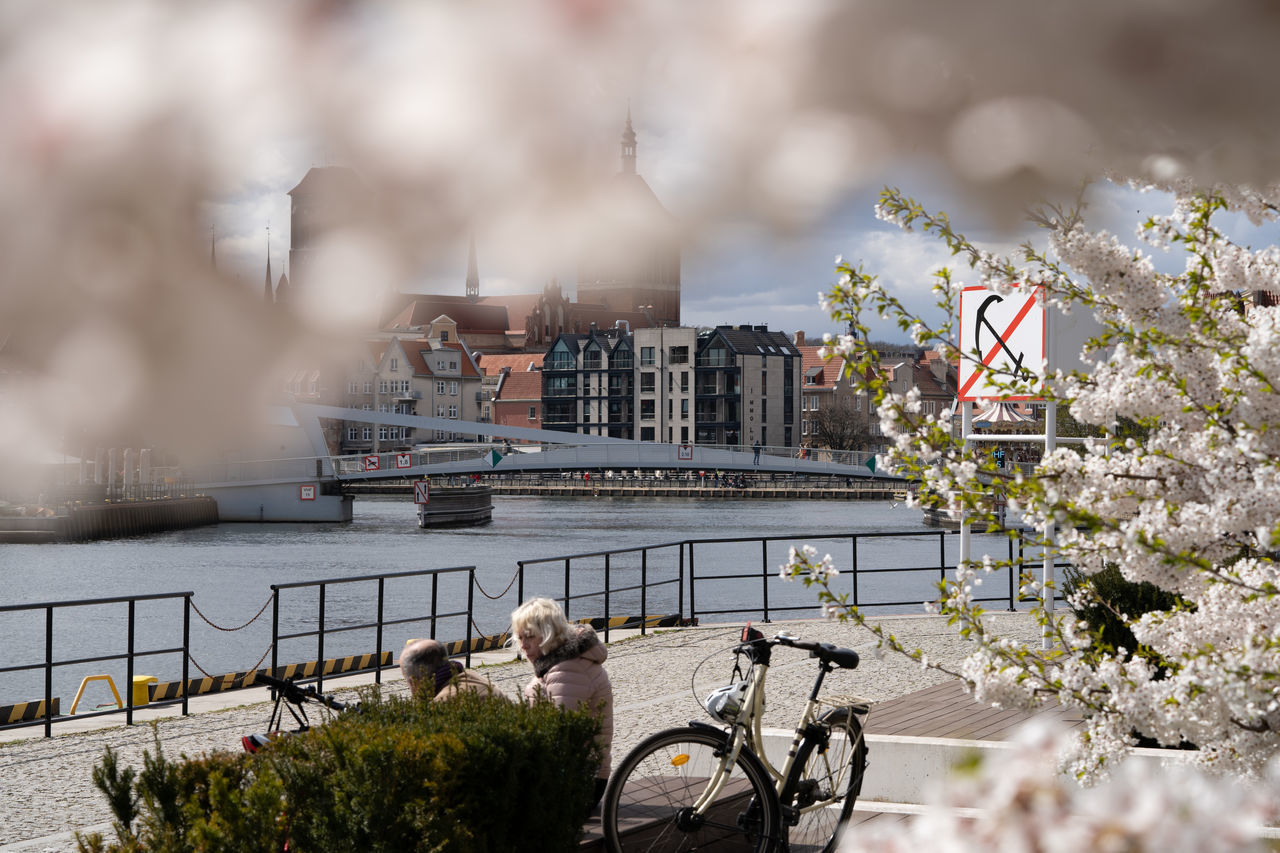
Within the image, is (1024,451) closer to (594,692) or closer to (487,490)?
(487,490)

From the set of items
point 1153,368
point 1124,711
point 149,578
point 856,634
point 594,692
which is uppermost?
point 1153,368

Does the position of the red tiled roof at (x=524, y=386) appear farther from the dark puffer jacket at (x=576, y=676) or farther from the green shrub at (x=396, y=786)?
the green shrub at (x=396, y=786)

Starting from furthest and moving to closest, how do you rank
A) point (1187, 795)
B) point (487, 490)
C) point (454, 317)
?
point (487, 490) < point (454, 317) < point (1187, 795)

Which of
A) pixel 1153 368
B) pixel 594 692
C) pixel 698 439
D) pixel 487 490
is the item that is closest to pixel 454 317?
pixel 594 692

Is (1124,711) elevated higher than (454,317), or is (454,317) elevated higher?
(454,317)

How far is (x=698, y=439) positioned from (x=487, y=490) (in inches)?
1160

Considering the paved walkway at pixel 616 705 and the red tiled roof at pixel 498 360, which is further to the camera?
the red tiled roof at pixel 498 360

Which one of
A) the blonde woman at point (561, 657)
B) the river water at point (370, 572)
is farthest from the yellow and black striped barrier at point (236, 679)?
the blonde woman at point (561, 657)

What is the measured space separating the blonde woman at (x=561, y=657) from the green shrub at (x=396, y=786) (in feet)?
2.24

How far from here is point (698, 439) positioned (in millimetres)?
94062

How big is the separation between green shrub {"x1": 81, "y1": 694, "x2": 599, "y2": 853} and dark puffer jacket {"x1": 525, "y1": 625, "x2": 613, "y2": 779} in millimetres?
662

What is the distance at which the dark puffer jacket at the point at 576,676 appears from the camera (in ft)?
15.1

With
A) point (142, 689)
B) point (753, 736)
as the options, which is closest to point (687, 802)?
point (753, 736)

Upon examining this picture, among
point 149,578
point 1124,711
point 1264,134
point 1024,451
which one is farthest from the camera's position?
point 1024,451
